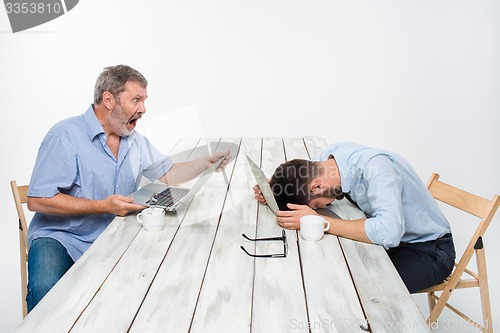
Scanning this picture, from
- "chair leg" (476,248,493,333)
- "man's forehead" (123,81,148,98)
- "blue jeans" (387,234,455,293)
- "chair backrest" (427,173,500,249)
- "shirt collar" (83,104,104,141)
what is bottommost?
"chair leg" (476,248,493,333)

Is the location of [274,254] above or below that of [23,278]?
above

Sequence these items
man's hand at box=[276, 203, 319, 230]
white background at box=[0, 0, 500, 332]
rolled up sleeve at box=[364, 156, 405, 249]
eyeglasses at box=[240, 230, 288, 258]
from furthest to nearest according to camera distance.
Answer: white background at box=[0, 0, 500, 332] → man's hand at box=[276, 203, 319, 230] → rolled up sleeve at box=[364, 156, 405, 249] → eyeglasses at box=[240, 230, 288, 258]

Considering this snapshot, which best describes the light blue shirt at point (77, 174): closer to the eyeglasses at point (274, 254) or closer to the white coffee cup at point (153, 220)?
the white coffee cup at point (153, 220)

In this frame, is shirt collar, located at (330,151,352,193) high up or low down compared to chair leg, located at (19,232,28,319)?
up

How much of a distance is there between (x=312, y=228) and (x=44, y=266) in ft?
3.30

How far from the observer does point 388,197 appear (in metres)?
1.92

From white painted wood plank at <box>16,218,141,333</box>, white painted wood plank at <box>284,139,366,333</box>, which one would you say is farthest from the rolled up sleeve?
white painted wood plank at <box>16,218,141,333</box>

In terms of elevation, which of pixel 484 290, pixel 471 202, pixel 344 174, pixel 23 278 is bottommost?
pixel 484 290

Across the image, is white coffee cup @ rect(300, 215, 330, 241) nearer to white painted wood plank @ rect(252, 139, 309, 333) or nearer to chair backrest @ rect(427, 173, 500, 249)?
white painted wood plank @ rect(252, 139, 309, 333)

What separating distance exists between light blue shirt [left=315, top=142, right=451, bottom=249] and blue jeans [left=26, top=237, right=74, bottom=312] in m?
1.09

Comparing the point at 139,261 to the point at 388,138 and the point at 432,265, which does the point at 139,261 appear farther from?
the point at 388,138

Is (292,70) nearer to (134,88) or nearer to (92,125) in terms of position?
(134,88)

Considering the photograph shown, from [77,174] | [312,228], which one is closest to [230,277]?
[312,228]

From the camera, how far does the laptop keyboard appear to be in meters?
2.16
